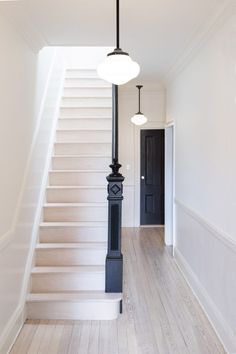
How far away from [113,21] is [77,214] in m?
2.12

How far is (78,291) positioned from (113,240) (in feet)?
1.93

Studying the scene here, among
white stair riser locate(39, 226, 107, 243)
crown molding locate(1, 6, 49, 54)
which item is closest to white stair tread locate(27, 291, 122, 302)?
white stair riser locate(39, 226, 107, 243)

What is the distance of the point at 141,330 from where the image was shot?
2977mm

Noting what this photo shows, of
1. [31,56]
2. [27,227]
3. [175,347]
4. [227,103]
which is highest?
[31,56]

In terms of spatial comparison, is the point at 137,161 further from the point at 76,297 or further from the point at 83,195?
the point at 76,297

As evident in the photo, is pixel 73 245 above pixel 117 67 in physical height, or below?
below

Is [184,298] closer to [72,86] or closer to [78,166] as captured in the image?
[78,166]

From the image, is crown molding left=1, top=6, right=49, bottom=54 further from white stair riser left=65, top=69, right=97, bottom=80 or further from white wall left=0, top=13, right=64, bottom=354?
white stair riser left=65, top=69, right=97, bottom=80

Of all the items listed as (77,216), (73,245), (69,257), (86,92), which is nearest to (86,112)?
(86,92)

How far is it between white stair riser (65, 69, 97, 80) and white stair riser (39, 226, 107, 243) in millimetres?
2925

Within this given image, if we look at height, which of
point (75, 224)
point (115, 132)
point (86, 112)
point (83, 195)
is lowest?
point (75, 224)

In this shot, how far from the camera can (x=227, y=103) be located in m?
2.67

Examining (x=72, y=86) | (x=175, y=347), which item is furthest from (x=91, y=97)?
(x=175, y=347)

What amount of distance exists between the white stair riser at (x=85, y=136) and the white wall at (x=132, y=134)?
2.08m
